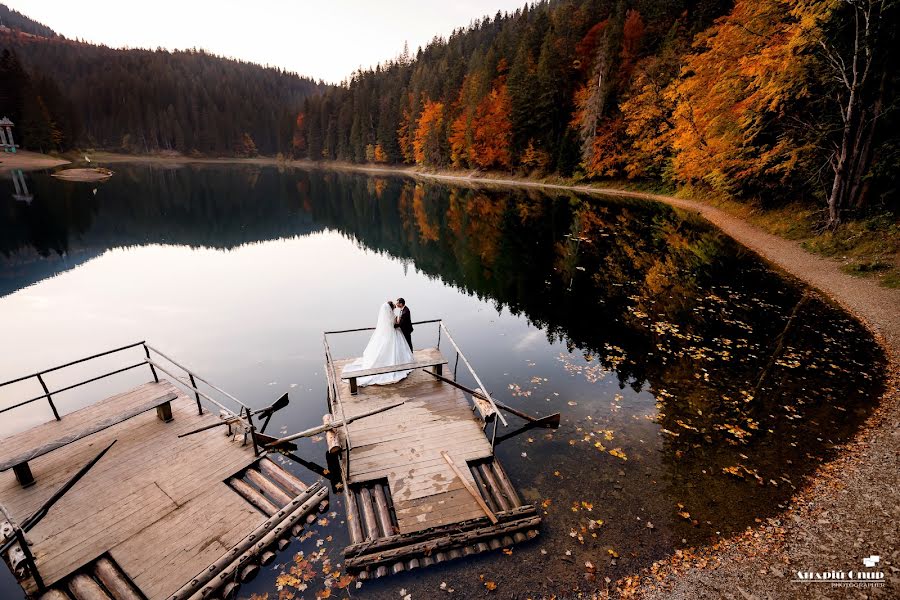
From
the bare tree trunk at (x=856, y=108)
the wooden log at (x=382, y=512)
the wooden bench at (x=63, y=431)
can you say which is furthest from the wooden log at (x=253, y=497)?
the bare tree trunk at (x=856, y=108)

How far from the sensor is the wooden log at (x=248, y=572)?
7672mm

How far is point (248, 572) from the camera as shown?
7727mm

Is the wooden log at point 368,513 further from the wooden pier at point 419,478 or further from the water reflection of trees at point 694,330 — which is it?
the water reflection of trees at point 694,330

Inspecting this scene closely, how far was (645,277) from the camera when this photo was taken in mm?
26750

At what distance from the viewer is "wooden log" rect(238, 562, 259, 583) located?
767 centimetres

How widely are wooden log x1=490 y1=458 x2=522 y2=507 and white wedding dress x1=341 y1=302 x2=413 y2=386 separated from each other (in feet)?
16.0

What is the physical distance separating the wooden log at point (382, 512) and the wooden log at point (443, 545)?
2.16ft

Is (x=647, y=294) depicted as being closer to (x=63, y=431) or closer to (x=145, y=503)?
(x=145, y=503)

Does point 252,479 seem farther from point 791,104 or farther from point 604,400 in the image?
point 791,104

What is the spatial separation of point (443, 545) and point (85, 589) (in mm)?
6523

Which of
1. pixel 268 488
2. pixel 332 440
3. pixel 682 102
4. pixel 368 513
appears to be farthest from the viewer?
pixel 682 102

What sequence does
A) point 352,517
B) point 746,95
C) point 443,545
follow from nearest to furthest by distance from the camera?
point 443,545
point 352,517
point 746,95

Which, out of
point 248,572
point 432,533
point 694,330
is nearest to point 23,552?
point 248,572

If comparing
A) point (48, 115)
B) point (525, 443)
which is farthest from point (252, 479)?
point (48, 115)
